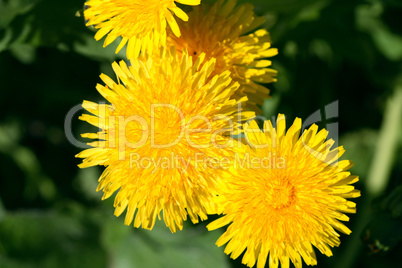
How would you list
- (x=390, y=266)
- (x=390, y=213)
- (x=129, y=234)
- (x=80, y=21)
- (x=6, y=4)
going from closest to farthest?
(x=390, y=213), (x=80, y=21), (x=6, y=4), (x=129, y=234), (x=390, y=266)

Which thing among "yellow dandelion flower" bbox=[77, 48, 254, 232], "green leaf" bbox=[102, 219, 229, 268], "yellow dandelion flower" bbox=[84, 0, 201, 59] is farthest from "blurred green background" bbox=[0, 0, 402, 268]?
"yellow dandelion flower" bbox=[77, 48, 254, 232]

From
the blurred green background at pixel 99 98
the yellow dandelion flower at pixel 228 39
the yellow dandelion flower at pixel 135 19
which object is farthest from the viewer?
the blurred green background at pixel 99 98

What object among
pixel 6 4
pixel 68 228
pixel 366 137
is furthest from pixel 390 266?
pixel 6 4

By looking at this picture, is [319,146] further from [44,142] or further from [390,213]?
[44,142]

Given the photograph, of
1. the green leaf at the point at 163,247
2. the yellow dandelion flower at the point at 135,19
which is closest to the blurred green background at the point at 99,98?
the green leaf at the point at 163,247

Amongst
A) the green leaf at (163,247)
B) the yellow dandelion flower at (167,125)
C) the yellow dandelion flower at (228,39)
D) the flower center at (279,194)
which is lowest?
the green leaf at (163,247)

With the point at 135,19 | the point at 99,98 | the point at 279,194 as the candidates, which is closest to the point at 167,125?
the point at 135,19

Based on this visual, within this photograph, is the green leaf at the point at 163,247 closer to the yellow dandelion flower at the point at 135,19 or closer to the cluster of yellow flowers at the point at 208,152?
the cluster of yellow flowers at the point at 208,152

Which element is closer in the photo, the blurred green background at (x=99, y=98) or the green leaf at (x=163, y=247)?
the blurred green background at (x=99, y=98)
